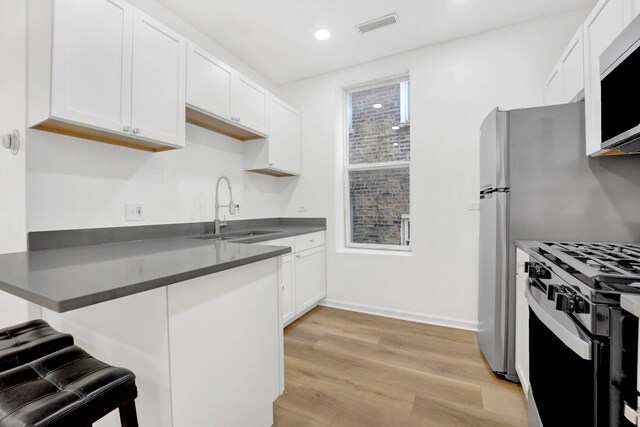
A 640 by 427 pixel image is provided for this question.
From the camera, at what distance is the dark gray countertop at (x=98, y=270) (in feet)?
2.43

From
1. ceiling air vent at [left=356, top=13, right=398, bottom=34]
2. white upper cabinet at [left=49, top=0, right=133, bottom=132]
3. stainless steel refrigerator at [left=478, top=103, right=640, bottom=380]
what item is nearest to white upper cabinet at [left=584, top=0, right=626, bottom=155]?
stainless steel refrigerator at [left=478, top=103, right=640, bottom=380]

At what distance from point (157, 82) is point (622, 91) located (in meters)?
2.36

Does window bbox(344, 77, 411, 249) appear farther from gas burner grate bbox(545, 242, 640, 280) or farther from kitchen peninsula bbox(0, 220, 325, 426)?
kitchen peninsula bbox(0, 220, 325, 426)

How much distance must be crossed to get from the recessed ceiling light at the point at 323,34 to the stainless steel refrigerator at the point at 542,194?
62.5 inches

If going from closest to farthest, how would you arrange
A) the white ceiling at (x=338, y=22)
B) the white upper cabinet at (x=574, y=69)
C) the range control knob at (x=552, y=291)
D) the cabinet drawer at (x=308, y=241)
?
the range control knob at (x=552, y=291), the white upper cabinet at (x=574, y=69), the white ceiling at (x=338, y=22), the cabinet drawer at (x=308, y=241)

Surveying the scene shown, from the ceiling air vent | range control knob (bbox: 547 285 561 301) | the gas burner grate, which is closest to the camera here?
the gas burner grate

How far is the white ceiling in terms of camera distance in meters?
2.18

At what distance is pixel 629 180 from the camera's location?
5.13 feet

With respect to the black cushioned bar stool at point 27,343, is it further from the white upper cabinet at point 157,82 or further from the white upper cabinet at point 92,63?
the white upper cabinet at point 157,82

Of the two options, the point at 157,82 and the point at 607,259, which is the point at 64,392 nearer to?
the point at 157,82

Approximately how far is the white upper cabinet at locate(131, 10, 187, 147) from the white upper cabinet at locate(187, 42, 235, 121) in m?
0.07

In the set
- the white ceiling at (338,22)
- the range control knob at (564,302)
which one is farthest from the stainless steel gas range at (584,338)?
the white ceiling at (338,22)

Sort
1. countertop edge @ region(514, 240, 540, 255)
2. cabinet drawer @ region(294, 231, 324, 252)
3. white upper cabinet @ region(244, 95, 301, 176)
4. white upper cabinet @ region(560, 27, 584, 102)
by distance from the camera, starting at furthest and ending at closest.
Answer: white upper cabinet @ region(244, 95, 301, 176), cabinet drawer @ region(294, 231, 324, 252), white upper cabinet @ region(560, 27, 584, 102), countertop edge @ region(514, 240, 540, 255)

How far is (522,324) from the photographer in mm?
1611
